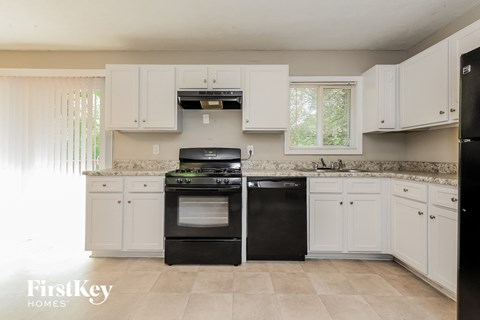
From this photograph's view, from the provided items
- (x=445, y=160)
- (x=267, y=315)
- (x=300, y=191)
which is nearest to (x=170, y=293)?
(x=267, y=315)

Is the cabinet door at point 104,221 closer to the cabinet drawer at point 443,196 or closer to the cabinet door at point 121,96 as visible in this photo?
the cabinet door at point 121,96

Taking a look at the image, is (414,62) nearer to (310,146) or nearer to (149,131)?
(310,146)

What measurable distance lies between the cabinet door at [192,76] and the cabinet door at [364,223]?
82.7 inches

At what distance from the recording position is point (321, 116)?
3.51m

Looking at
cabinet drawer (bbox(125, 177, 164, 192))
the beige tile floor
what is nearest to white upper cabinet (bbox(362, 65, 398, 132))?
the beige tile floor

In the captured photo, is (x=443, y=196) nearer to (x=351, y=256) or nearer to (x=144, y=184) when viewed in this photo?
(x=351, y=256)

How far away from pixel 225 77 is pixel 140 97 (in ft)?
3.40

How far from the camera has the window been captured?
350 cm

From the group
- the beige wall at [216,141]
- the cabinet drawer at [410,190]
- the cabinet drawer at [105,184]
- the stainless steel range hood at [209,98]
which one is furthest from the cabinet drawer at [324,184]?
the cabinet drawer at [105,184]

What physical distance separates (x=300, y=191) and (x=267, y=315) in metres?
1.26

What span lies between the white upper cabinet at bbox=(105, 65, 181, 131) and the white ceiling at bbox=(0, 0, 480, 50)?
41 centimetres

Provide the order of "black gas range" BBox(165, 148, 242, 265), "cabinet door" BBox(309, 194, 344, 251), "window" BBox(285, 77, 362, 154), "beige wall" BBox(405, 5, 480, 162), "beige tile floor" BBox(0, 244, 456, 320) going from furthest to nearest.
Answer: "window" BBox(285, 77, 362, 154), "cabinet door" BBox(309, 194, 344, 251), "black gas range" BBox(165, 148, 242, 265), "beige wall" BBox(405, 5, 480, 162), "beige tile floor" BBox(0, 244, 456, 320)

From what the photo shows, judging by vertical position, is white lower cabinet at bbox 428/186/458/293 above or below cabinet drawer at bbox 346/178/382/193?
below

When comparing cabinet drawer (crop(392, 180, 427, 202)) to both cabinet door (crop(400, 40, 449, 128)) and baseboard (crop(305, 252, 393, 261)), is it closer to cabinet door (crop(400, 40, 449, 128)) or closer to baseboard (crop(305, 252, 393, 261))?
cabinet door (crop(400, 40, 449, 128))
